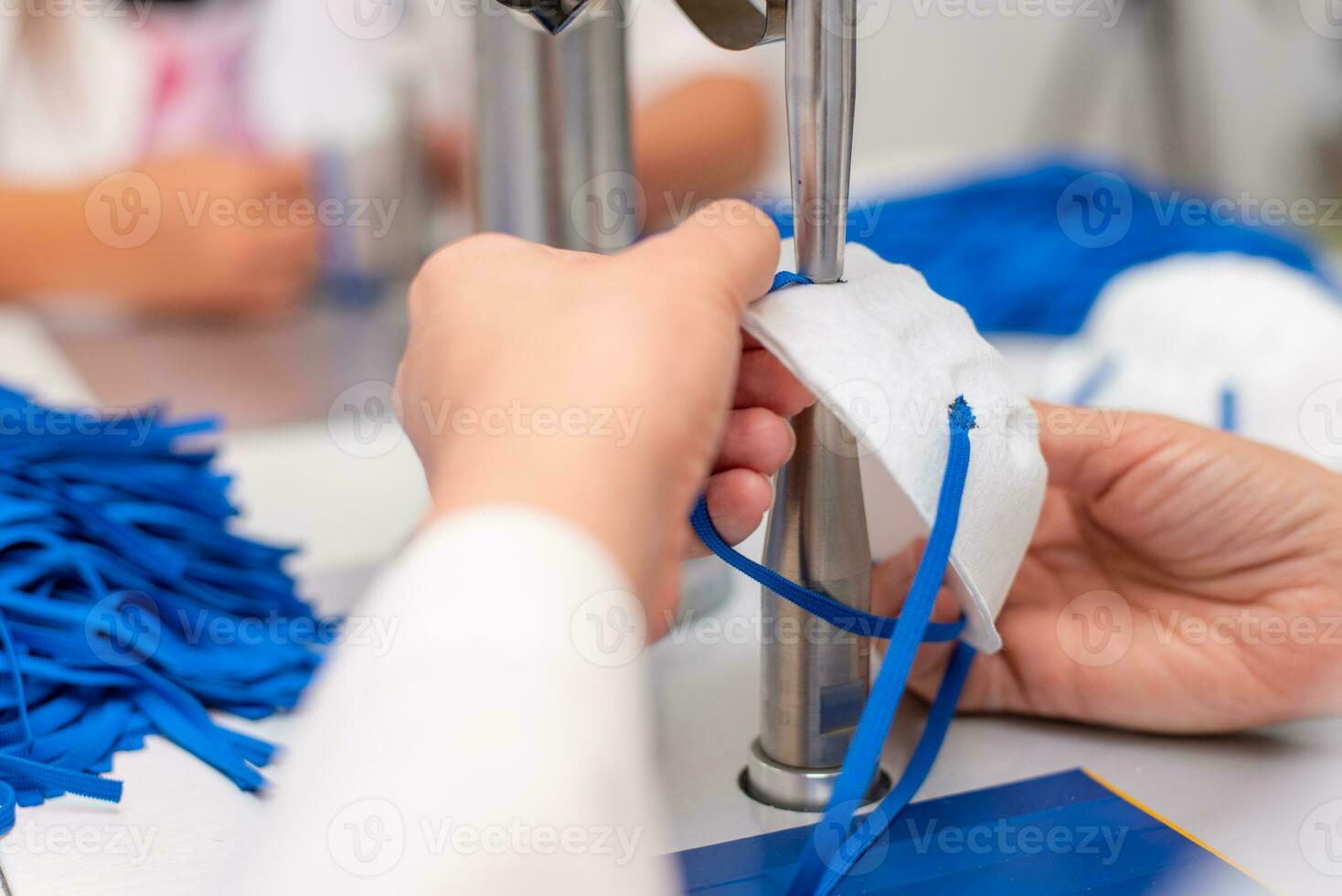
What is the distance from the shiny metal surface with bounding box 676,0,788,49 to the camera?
0.37 m

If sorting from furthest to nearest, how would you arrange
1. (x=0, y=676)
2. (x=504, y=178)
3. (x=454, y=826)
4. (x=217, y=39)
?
(x=217, y=39)
(x=504, y=178)
(x=0, y=676)
(x=454, y=826)

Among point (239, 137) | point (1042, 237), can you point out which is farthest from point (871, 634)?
point (239, 137)

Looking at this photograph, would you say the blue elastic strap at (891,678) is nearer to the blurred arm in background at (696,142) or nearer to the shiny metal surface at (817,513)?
the shiny metal surface at (817,513)

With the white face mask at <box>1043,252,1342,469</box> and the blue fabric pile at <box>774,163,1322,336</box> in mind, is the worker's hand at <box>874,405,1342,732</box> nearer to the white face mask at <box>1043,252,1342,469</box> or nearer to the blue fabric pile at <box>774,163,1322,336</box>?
the white face mask at <box>1043,252,1342,469</box>

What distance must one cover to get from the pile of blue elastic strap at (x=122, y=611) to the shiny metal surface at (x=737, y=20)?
0.92ft

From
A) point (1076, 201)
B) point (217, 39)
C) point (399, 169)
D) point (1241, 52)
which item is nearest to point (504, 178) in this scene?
point (399, 169)

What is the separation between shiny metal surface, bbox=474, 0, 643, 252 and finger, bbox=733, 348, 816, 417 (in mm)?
214

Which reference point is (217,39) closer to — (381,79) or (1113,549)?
(381,79)

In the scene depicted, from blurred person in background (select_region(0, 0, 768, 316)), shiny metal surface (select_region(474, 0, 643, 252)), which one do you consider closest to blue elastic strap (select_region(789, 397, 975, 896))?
shiny metal surface (select_region(474, 0, 643, 252))

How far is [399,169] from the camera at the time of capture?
985 mm

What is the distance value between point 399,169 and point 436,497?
756 millimetres

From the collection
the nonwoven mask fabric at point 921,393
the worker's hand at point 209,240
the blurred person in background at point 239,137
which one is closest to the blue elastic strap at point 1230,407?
the nonwoven mask fabric at point 921,393

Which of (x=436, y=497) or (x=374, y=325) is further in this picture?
(x=374, y=325)

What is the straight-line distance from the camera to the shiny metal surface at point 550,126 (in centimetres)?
54
